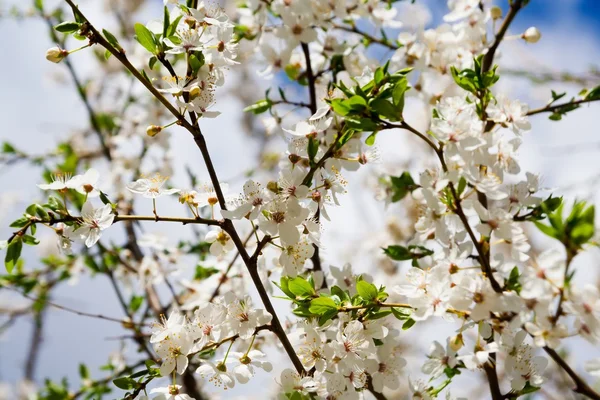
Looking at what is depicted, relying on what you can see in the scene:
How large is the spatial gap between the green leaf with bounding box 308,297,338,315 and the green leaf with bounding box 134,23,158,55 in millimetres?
481

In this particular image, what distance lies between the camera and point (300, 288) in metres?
0.86

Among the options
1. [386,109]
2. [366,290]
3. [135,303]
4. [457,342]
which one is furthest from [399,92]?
[135,303]

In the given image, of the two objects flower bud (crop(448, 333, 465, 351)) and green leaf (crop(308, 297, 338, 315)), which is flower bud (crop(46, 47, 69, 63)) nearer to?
green leaf (crop(308, 297, 338, 315))

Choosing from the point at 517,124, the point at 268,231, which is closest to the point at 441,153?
the point at 517,124

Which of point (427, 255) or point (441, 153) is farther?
point (427, 255)

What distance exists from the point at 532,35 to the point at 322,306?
841mm

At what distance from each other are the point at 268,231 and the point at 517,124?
47cm

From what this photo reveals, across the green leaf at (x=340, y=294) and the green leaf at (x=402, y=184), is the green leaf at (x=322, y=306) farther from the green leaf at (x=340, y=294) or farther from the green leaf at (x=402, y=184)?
the green leaf at (x=402, y=184)

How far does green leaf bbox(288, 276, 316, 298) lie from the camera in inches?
33.7

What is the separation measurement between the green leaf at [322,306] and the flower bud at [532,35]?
0.82 metres

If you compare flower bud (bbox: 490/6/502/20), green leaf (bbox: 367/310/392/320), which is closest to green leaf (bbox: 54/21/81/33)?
green leaf (bbox: 367/310/392/320)

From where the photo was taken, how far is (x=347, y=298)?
34.0 inches

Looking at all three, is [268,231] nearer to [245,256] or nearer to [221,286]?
[245,256]

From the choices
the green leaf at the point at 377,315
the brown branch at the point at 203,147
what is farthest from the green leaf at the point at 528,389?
the brown branch at the point at 203,147
